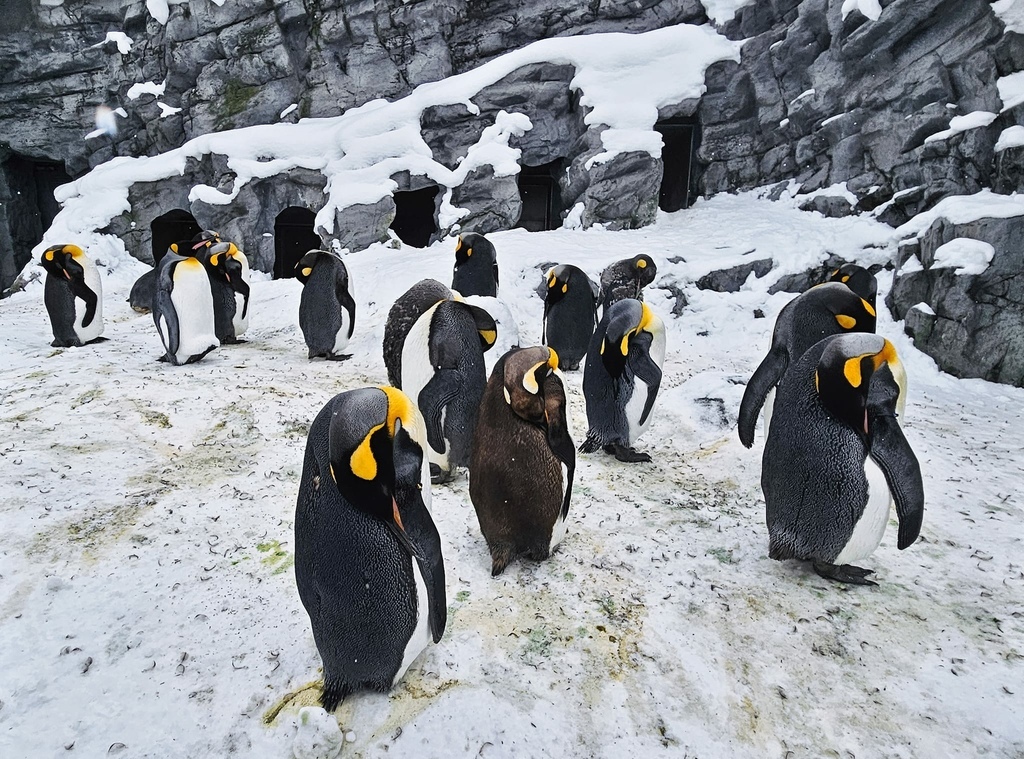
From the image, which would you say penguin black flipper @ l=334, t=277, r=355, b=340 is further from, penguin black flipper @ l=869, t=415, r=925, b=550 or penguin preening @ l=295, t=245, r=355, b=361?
penguin black flipper @ l=869, t=415, r=925, b=550

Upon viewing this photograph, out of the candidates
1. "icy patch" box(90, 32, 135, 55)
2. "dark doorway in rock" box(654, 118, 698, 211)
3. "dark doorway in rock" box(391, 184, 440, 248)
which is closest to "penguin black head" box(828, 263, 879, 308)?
"dark doorway in rock" box(654, 118, 698, 211)

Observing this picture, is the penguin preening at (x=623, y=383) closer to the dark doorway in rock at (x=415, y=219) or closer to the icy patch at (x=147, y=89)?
the dark doorway in rock at (x=415, y=219)

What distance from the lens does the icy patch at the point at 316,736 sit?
1481 millimetres

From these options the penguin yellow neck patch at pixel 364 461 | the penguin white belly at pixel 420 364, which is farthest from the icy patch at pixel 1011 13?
the penguin yellow neck patch at pixel 364 461

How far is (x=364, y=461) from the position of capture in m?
1.44

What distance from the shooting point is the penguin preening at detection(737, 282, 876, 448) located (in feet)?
9.62

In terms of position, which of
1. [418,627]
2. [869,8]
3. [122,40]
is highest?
[122,40]

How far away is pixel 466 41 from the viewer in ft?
37.7

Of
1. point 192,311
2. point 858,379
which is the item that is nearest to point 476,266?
point 192,311

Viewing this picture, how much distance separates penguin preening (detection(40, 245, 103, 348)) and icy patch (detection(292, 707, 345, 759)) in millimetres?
5660

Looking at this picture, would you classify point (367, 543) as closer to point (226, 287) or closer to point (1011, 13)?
point (226, 287)

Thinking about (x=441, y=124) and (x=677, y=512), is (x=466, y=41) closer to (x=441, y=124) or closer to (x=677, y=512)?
(x=441, y=124)

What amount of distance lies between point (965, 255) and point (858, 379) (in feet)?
14.5

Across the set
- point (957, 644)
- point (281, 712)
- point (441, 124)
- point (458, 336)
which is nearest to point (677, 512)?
point (957, 644)
